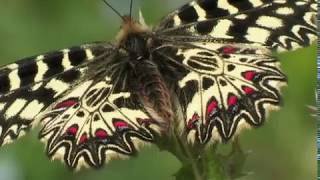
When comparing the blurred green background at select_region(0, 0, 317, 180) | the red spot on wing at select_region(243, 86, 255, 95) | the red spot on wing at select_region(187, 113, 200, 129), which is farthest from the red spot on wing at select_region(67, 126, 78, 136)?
the blurred green background at select_region(0, 0, 317, 180)

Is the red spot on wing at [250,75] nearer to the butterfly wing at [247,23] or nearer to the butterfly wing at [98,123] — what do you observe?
the butterfly wing at [247,23]

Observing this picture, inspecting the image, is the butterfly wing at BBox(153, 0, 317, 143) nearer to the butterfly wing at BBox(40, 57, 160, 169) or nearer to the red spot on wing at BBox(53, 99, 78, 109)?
the butterfly wing at BBox(40, 57, 160, 169)

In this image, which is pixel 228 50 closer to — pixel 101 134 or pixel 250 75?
pixel 250 75

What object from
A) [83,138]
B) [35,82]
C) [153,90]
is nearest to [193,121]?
[153,90]

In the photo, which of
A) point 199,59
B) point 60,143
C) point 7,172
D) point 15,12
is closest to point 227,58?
point 199,59

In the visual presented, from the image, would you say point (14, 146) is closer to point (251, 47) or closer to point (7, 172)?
point (7, 172)

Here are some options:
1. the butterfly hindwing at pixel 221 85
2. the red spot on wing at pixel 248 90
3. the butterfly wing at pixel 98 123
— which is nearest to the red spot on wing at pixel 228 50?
Result: the butterfly hindwing at pixel 221 85
